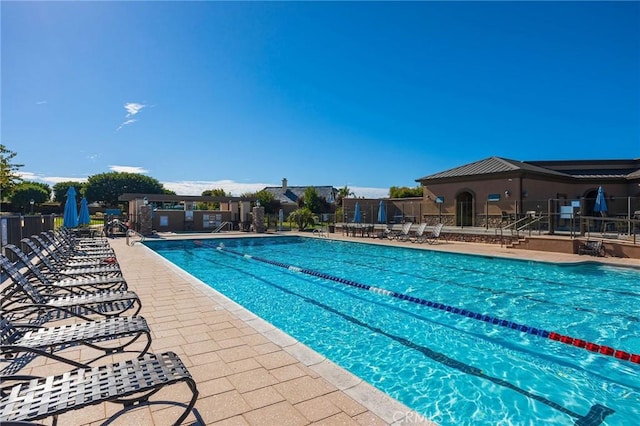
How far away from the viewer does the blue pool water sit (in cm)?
368

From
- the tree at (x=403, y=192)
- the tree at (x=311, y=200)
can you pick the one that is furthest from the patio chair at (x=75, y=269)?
the tree at (x=311, y=200)

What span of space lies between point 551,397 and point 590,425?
0.48m

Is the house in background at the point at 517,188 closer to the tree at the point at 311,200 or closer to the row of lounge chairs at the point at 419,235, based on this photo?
the row of lounge chairs at the point at 419,235

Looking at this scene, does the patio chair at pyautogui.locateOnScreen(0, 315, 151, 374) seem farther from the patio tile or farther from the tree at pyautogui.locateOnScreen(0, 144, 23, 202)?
the tree at pyautogui.locateOnScreen(0, 144, 23, 202)

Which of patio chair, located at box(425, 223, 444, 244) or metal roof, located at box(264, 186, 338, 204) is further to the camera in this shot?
metal roof, located at box(264, 186, 338, 204)

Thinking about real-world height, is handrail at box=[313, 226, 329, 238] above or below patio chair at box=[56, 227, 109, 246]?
below

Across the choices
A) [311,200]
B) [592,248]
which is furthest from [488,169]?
[311,200]

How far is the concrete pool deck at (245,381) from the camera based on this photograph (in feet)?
8.15

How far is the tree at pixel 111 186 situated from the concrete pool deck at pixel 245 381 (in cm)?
6670

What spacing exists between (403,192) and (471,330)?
109 feet

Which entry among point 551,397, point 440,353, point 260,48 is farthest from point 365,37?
point 551,397

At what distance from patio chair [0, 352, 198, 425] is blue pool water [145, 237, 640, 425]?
261cm

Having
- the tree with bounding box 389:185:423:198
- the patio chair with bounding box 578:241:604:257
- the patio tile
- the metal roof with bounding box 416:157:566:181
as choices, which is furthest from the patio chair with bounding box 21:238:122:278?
the tree with bounding box 389:185:423:198

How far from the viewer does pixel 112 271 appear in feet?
18.6
